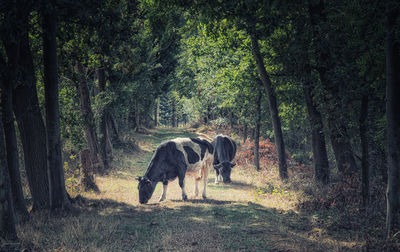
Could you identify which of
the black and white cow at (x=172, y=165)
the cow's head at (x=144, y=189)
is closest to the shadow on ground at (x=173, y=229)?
the cow's head at (x=144, y=189)

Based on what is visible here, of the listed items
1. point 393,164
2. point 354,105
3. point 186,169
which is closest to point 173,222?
point 186,169

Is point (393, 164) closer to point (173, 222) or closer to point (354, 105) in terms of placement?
point (354, 105)

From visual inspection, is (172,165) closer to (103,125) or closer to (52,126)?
(52,126)

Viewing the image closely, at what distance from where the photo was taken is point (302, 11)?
10008 millimetres

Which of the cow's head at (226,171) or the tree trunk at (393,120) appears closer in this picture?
the tree trunk at (393,120)

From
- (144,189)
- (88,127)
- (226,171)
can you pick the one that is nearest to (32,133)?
(144,189)

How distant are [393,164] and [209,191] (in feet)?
29.5

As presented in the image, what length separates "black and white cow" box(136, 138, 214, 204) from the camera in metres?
11.1

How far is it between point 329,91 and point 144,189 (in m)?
7.45

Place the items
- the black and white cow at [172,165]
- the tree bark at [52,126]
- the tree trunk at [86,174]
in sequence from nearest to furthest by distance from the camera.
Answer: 1. the tree bark at [52,126]
2. the black and white cow at [172,165]
3. the tree trunk at [86,174]

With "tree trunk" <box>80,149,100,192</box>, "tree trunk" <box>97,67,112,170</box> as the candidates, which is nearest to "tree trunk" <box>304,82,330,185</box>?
"tree trunk" <box>80,149,100,192</box>

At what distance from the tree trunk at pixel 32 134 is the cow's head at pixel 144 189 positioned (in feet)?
10.4

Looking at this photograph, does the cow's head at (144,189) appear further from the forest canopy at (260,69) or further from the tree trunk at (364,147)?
the tree trunk at (364,147)

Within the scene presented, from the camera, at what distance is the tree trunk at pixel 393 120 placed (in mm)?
6082
